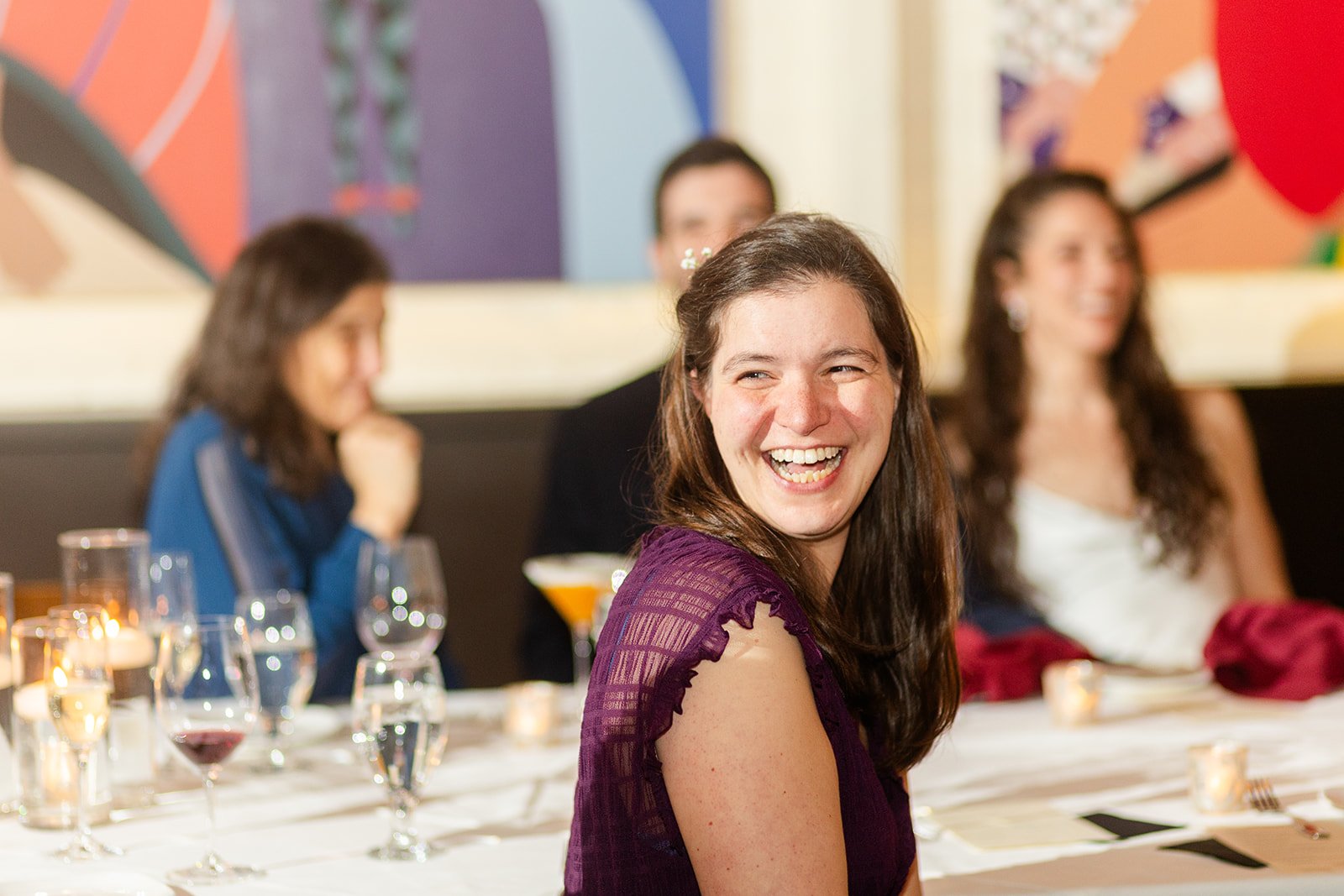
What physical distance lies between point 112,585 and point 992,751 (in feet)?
3.58

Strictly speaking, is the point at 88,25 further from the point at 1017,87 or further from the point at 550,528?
the point at 1017,87

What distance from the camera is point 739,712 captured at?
116cm

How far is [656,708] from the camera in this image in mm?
1167

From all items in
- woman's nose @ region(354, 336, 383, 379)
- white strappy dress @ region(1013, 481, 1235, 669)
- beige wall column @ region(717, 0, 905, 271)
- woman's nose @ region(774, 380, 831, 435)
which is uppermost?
beige wall column @ region(717, 0, 905, 271)

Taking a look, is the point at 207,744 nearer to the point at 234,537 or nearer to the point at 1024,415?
the point at 234,537

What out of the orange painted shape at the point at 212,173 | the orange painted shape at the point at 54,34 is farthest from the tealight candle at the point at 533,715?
the orange painted shape at the point at 54,34

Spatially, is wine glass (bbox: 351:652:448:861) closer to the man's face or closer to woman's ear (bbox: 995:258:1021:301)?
the man's face

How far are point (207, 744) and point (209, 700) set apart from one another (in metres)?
0.04

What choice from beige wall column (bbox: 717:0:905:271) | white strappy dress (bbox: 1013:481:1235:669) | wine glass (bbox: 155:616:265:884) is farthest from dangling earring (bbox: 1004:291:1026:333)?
wine glass (bbox: 155:616:265:884)

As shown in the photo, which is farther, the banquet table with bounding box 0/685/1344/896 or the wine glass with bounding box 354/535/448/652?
the wine glass with bounding box 354/535/448/652

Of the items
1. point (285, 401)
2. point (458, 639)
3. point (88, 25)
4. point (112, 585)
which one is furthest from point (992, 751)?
point (88, 25)

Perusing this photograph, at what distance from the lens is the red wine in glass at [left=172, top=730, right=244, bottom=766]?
142 centimetres

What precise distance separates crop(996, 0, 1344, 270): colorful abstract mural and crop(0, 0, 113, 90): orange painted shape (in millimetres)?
2134

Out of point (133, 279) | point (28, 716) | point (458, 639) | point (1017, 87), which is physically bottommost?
point (458, 639)
